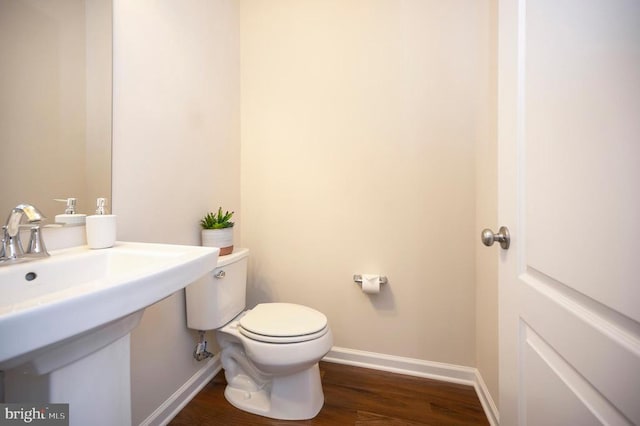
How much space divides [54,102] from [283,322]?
45.6 inches

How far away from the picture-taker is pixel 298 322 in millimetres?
1187

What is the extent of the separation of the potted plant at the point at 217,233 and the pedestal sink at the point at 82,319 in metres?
0.49

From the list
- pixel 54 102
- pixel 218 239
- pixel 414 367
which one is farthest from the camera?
pixel 414 367

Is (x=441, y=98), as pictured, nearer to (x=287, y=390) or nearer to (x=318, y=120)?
(x=318, y=120)

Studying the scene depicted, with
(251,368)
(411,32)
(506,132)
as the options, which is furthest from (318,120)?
(251,368)

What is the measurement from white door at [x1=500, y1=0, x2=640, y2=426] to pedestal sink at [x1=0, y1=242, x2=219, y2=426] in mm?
781

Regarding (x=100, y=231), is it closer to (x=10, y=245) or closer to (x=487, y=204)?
(x=10, y=245)

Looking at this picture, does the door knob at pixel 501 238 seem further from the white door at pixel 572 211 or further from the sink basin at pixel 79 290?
the sink basin at pixel 79 290

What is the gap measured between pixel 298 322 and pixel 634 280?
1.08 m

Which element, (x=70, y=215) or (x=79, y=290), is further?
(x=70, y=215)

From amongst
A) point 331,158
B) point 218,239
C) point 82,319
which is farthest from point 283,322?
point 331,158

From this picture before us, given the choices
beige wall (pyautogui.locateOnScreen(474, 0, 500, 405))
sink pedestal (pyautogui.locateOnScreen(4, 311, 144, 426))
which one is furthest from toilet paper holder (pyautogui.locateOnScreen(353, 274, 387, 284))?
sink pedestal (pyautogui.locateOnScreen(4, 311, 144, 426))

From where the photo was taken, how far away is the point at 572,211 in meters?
0.44

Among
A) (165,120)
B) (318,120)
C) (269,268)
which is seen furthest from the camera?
(269,268)
